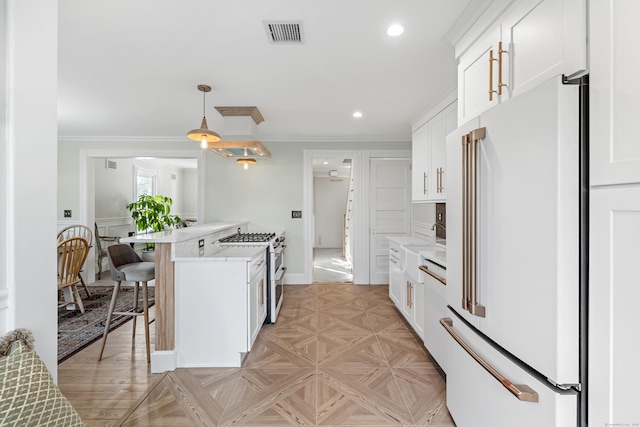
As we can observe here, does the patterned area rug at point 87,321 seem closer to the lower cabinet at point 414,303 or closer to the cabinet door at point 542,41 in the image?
the lower cabinet at point 414,303

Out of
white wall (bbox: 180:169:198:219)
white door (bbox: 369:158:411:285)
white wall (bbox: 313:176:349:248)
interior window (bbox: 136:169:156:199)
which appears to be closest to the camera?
white door (bbox: 369:158:411:285)

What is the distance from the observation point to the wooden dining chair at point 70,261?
307cm

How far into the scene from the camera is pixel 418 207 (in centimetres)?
433

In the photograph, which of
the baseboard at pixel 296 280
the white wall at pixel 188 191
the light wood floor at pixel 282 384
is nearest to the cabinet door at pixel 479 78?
the light wood floor at pixel 282 384

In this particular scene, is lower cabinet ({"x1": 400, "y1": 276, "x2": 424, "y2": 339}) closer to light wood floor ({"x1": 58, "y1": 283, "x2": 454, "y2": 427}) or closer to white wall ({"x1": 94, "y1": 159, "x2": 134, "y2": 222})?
light wood floor ({"x1": 58, "y1": 283, "x2": 454, "y2": 427})

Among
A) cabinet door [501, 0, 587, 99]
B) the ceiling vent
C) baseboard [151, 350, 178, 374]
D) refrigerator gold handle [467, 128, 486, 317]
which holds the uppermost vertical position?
the ceiling vent

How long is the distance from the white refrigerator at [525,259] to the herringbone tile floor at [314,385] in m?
0.55

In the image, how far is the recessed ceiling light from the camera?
1818mm

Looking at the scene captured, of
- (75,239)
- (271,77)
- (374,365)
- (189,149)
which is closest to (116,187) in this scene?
(189,149)

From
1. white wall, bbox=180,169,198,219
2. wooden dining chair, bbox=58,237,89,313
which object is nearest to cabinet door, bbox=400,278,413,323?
wooden dining chair, bbox=58,237,89,313

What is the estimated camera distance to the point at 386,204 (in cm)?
471

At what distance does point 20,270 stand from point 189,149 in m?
4.02
